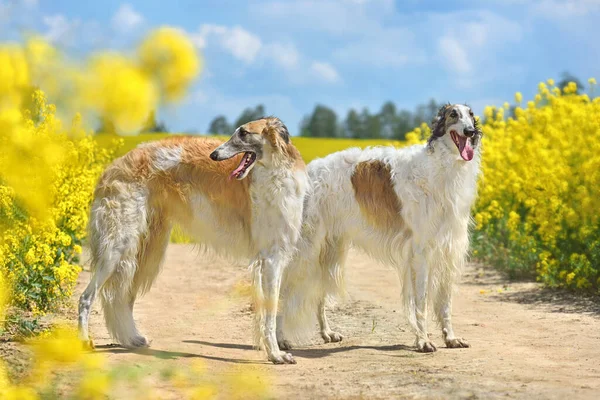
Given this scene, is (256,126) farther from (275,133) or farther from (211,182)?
(211,182)

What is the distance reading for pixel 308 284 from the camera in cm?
713

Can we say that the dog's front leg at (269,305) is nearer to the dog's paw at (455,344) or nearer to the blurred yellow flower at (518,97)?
the dog's paw at (455,344)

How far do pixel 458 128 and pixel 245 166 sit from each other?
1.86 m

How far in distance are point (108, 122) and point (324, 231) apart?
575 centimetres

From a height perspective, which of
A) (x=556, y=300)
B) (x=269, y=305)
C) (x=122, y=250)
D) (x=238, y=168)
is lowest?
(x=556, y=300)

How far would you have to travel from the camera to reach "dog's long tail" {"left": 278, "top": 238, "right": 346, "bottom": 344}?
22.9 ft

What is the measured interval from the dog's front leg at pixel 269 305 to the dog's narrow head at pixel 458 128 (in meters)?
1.79

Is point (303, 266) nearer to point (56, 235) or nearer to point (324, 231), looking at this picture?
point (324, 231)

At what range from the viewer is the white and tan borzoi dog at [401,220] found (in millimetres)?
6852

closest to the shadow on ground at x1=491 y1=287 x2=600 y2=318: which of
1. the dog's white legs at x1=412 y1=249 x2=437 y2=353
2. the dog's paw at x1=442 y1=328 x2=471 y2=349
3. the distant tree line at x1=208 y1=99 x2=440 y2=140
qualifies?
the dog's paw at x1=442 y1=328 x2=471 y2=349

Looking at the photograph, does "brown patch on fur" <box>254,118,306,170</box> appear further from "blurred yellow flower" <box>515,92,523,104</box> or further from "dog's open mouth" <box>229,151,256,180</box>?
"blurred yellow flower" <box>515,92,523,104</box>

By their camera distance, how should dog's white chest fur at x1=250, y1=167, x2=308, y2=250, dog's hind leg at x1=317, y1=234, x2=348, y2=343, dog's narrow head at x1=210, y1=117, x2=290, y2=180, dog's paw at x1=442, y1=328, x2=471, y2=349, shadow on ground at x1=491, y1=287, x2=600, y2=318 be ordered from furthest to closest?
shadow on ground at x1=491, y1=287, x2=600, y2=318
dog's hind leg at x1=317, y1=234, x2=348, y2=343
dog's paw at x1=442, y1=328, x2=471, y2=349
dog's white chest fur at x1=250, y1=167, x2=308, y2=250
dog's narrow head at x1=210, y1=117, x2=290, y2=180

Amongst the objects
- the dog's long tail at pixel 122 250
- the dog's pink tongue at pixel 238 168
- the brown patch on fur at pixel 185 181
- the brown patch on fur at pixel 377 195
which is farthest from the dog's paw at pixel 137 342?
the brown patch on fur at pixel 377 195

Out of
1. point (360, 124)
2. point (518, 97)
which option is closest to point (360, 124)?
point (360, 124)
